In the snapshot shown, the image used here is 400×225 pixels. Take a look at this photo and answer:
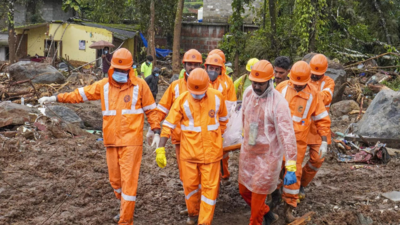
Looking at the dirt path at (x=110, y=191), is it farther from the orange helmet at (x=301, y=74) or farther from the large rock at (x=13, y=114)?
the orange helmet at (x=301, y=74)

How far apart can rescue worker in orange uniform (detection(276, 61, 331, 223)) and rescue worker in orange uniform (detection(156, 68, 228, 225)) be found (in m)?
0.93

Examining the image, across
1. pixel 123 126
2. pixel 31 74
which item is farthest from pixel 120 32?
pixel 123 126

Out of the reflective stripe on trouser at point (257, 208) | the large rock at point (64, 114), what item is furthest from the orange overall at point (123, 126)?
the large rock at point (64, 114)

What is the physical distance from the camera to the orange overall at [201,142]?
475cm

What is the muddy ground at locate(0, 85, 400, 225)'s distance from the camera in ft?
17.5

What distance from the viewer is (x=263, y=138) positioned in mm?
4711

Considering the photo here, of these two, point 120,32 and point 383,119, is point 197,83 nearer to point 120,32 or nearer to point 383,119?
point 383,119

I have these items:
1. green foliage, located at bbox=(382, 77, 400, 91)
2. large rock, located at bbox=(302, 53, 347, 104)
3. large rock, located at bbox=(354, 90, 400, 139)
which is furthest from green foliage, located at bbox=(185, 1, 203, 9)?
large rock, located at bbox=(354, 90, 400, 139)

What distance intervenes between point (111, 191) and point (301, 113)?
278cm

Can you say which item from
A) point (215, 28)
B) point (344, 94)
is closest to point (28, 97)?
point (344, 94)

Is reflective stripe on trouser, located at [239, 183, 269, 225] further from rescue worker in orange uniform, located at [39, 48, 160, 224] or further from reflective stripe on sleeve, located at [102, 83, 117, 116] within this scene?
reflective stripe on sleeve, located at [102, 83, 117, 116]

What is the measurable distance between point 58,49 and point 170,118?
20.8 meters

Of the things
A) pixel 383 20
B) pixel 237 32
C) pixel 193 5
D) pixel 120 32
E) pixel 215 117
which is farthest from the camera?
pixel 193 5

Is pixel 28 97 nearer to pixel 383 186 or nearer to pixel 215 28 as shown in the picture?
pixel 383 186
